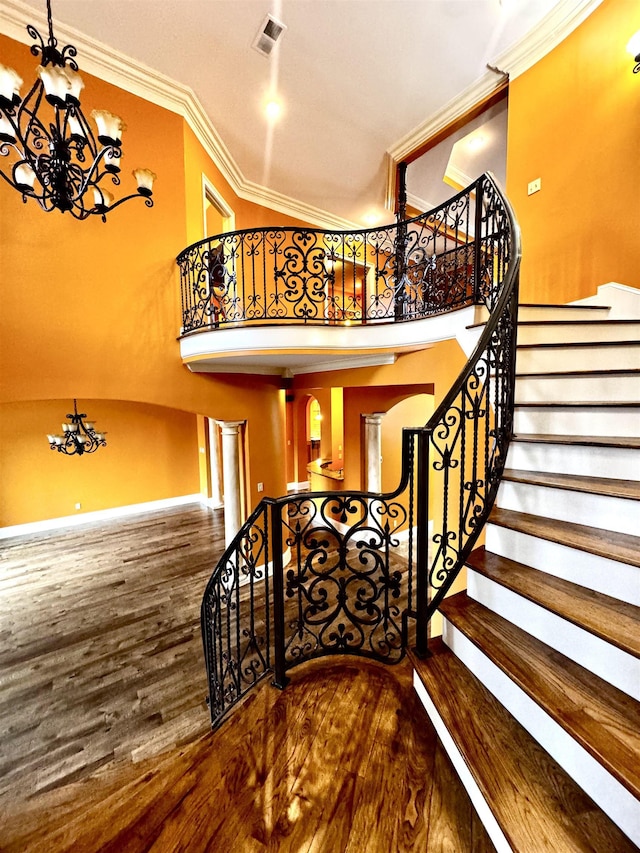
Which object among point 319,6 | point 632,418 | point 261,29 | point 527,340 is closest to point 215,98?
point 261,29

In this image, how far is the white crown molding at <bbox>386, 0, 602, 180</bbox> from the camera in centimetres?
313

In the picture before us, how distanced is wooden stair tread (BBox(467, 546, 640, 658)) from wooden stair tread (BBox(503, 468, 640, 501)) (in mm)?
427

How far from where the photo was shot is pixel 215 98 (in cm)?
397

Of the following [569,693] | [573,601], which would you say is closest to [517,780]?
[569,693]

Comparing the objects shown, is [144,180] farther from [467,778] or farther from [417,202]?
[417,202]

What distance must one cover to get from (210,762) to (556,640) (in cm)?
157

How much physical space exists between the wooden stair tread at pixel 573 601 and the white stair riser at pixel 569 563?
3cm

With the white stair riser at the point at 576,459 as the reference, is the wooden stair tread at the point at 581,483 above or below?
below

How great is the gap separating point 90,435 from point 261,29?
6187 millimetres

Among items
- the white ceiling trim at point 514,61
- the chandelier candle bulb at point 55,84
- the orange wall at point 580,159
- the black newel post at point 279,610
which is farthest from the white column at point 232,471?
the white ceiling trim at point 514,61

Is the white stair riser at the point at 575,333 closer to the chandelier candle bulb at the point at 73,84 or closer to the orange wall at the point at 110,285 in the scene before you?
the chandelier candle bulb at the point at 73,84

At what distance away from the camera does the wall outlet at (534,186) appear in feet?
11.5

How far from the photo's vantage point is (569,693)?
1.14m

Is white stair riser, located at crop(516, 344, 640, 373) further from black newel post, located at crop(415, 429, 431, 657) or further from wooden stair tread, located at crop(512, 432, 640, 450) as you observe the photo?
black newel post, located at crop(415, 429, 431, 657)
